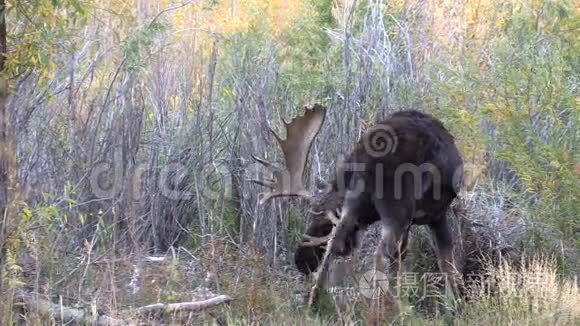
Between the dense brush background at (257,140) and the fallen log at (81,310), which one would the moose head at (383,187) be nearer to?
the dense brush background at (257,140)

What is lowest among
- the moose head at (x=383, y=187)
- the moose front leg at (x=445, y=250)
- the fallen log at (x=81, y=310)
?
the fallen log at (x=81, y=310)

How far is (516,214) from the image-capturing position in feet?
27.7

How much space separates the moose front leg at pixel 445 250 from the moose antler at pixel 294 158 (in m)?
1.12

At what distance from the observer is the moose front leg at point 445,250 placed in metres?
7.39

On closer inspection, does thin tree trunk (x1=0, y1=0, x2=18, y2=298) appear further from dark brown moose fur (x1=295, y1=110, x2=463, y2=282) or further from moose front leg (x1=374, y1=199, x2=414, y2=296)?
moose front leg (x1=374, y1=199, x2=414, y2=296)

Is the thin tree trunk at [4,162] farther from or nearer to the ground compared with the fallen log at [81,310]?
farther from the ground

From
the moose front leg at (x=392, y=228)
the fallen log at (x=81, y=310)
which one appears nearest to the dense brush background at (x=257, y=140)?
the fallen log at (x=81, y=310)

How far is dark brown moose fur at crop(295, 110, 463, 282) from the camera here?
281 inches

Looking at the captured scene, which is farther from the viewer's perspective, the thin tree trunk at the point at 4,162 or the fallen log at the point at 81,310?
the fallen log at the point at 81,310

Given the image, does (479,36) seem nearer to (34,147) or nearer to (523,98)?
(523,98)

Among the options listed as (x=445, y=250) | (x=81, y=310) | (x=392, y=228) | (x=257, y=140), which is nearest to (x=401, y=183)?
(x=392, y=228)

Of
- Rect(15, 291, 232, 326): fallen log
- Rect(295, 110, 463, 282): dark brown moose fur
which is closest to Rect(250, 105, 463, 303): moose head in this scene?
Rect(295, 110, 463, 282): dark brown moose fur

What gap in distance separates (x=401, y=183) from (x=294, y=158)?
3.58 feet

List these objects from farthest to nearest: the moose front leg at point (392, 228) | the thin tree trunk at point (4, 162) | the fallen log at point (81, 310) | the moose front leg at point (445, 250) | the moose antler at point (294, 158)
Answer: the moose antler at point (294, 158) → the moose front leg at point (445, 250) → the moose front leg at point (392, 228) → the fallen log at point (81, 310) → the thin tree trunk at point (4, 162)
